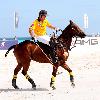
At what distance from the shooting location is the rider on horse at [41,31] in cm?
1559

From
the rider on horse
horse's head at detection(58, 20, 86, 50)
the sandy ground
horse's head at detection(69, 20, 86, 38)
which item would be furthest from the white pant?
the sandy ground

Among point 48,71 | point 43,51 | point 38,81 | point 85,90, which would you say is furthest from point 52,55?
point 48,71

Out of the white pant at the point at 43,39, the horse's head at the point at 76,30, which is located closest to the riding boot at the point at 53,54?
the white pant at the point at 43,39

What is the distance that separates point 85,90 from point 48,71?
25.6 feet

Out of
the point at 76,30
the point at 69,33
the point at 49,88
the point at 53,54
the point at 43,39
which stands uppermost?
the point at 76,30

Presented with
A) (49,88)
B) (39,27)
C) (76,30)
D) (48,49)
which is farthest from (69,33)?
(49,88)

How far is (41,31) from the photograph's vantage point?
1584 centimetres

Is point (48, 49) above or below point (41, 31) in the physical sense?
below

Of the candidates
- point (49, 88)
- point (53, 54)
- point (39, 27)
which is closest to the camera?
point (53, 54)

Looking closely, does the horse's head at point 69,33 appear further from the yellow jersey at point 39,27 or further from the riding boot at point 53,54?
the yellow jersey at point 39,27

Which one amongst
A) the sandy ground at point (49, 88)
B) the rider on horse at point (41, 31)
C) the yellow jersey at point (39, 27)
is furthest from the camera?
the yellow jersey at point (39, 27)

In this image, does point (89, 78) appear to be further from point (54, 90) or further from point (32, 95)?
Answer: point (32, 95)

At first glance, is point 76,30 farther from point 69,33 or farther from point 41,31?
point 41,31

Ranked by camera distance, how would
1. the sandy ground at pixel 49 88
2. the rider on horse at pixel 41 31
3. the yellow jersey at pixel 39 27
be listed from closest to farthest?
the sandy ground at pixel 49 88
the rider on horse at pixel 41 31
the yellow jersey at pixel 39 27
